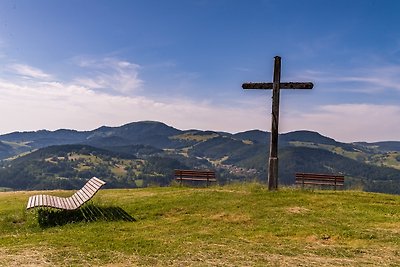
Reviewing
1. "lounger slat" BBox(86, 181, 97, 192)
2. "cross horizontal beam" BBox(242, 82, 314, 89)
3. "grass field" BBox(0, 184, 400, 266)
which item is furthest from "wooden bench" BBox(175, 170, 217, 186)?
"lounger slat" BBox(86, 181, 97, 192)

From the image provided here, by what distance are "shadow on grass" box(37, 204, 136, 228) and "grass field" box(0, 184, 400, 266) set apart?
1.6 inches

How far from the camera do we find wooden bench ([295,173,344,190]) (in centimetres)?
2581

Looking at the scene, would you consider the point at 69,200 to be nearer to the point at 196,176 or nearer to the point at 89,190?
the point at 89,190

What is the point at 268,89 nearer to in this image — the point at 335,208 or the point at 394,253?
the point at 335,208

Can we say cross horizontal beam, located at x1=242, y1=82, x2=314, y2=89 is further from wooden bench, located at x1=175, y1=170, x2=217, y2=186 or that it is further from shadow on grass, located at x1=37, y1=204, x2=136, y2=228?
shadow on grass, located at x1=37, y1=204, x2=136, y2=228

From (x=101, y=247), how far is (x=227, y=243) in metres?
3.80

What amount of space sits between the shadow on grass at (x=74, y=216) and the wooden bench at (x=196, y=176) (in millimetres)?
10158

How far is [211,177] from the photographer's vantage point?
2650 cm

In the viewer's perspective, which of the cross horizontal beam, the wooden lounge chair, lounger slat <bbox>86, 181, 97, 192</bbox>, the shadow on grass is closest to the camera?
the shadow on grass

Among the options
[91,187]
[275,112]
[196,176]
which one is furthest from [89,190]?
[275,112]

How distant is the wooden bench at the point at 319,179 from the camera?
2581 centimetres

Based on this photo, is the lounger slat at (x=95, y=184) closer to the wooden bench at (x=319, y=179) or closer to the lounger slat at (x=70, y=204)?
the lounger slat at (x=70, y=204)

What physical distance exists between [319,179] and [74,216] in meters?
17.3

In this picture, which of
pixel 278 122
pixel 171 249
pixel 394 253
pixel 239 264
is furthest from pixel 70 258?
pixel 278 122
